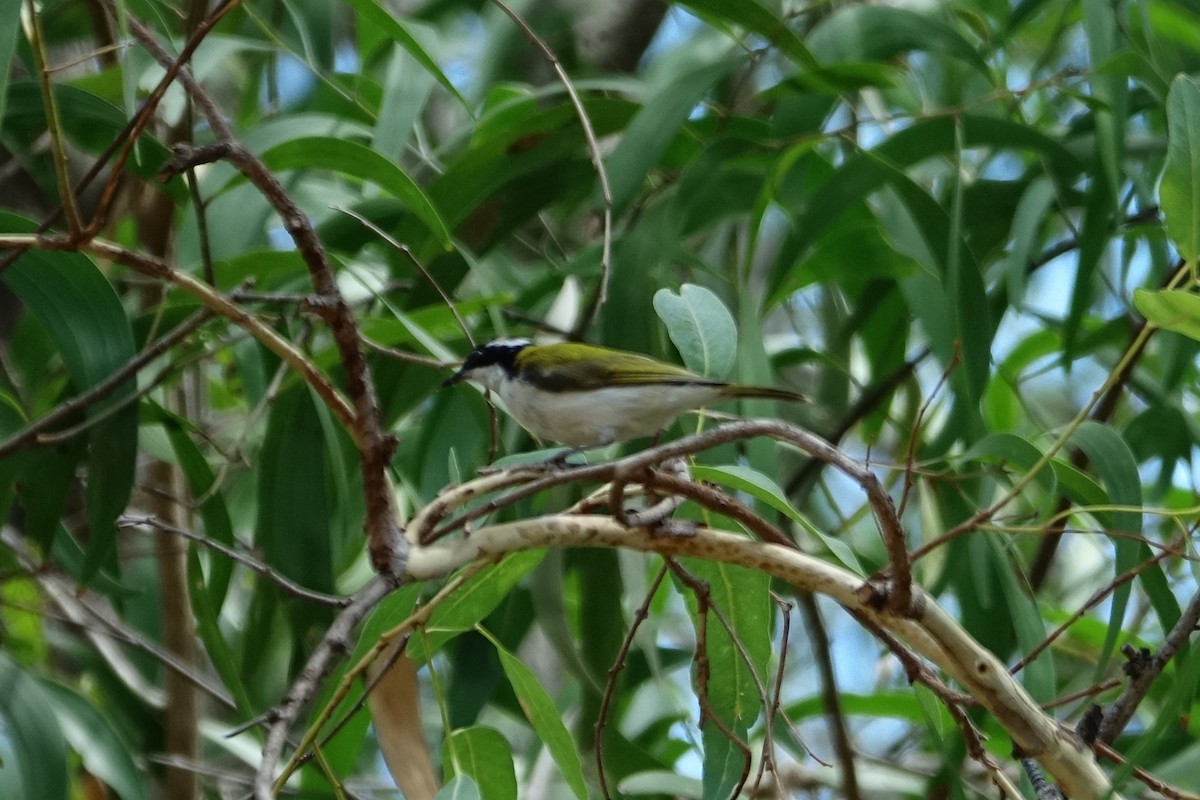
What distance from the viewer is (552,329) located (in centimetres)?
262

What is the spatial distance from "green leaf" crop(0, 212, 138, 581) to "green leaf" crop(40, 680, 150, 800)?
1.00ft

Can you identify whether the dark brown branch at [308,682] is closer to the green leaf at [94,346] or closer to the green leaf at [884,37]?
the green leaf at [94,346]

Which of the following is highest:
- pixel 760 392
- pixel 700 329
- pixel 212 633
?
pixel 700 329

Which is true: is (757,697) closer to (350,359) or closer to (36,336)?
(350,359)

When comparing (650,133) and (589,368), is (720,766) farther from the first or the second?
(650,133)

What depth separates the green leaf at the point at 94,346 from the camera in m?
1.92

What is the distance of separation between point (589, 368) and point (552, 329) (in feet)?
1.33

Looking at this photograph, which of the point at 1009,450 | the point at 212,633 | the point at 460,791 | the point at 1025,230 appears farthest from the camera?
the point at 1025,230

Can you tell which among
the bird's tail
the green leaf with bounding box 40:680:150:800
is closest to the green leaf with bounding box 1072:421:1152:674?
the bird's tail

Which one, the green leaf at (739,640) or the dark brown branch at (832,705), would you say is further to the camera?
the dark brown branch at (832,705)

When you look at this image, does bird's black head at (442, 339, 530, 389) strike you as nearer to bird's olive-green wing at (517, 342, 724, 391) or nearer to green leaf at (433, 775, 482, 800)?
bird's olive-green wing at (517, 342, 724, 391)

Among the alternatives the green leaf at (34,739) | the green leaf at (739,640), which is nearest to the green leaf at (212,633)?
the green leaf at (34,739)

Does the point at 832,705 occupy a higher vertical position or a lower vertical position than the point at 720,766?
lower

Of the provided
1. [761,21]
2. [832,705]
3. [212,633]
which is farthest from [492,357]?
[832,705]
